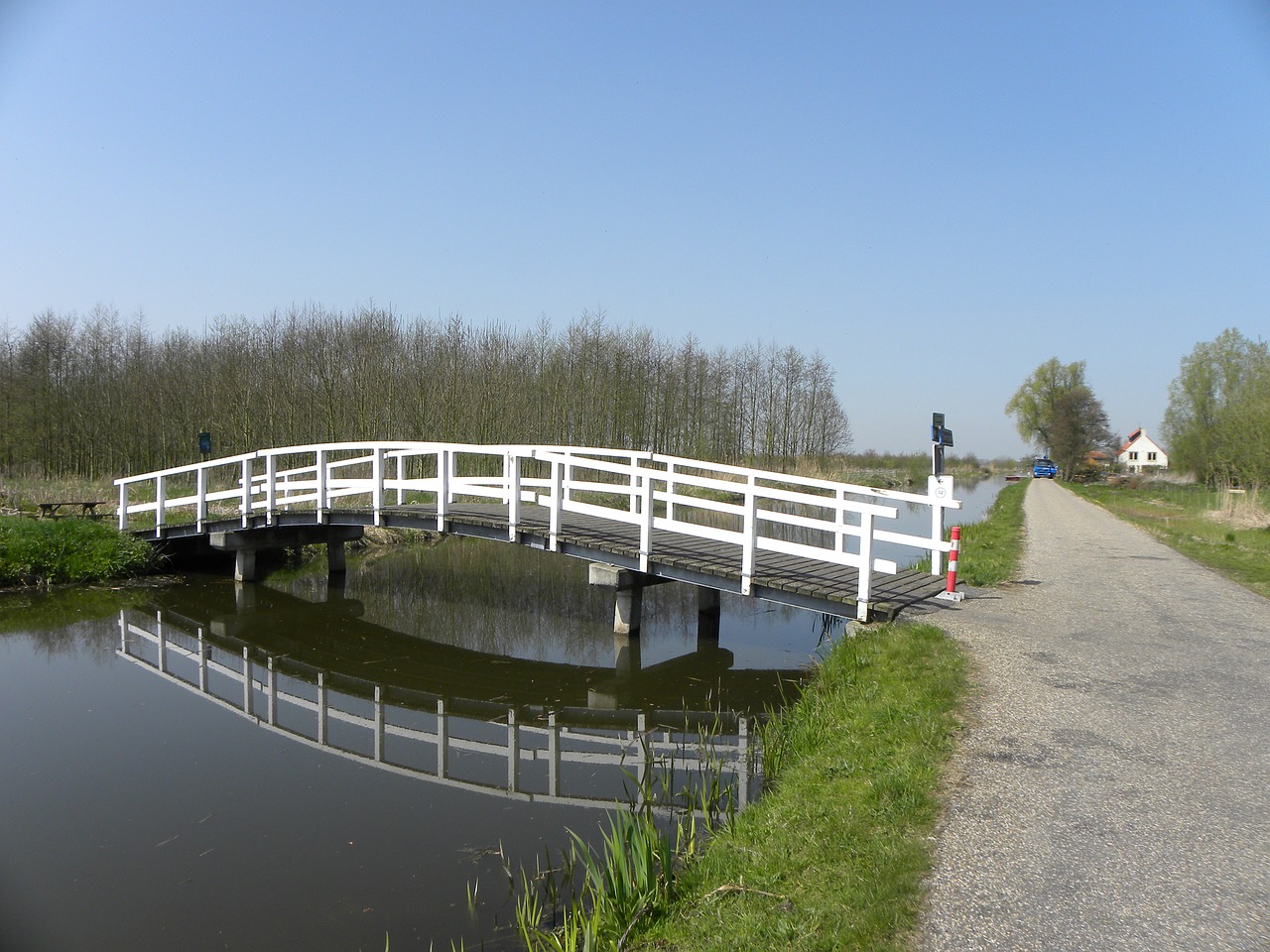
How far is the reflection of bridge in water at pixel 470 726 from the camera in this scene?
6449 millimetres

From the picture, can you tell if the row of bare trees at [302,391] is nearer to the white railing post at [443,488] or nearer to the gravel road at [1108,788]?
the white railing post at [443,488]

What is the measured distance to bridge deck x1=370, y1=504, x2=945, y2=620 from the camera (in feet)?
29.5

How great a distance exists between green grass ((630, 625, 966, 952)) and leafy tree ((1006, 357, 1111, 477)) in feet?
194

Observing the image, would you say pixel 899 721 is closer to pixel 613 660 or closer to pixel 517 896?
pixel 517 896

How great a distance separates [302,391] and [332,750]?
875 inches

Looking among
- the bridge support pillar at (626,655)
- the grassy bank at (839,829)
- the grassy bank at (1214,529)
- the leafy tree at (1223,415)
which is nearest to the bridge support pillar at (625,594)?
the bridge support pillar at (626,655)

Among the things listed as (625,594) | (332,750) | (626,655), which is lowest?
(332,750)

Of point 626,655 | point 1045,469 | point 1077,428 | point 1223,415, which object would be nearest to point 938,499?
point 626,655

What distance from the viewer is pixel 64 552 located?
1502 centimetres

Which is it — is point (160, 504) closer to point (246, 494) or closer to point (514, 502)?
point (246, 494)

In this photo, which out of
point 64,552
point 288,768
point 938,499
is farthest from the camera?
point 64,552

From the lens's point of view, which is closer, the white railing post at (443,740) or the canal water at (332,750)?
the canal water at (332,750)

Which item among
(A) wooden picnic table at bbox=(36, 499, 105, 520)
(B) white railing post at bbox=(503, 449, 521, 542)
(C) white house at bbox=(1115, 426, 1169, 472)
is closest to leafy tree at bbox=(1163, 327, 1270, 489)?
(B) white railing post at bbox=(503, 449, 521, 542)

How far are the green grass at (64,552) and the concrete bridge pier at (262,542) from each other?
1.50m
